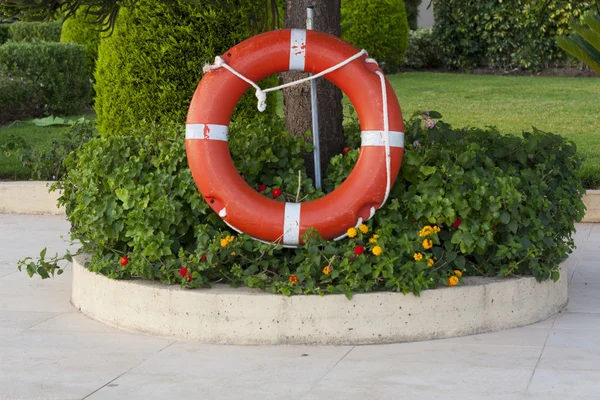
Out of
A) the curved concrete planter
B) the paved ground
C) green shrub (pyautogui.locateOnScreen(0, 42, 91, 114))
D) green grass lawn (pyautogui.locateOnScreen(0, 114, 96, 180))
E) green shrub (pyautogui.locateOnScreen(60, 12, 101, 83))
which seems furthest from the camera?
green shrub (pyautogui.locateOnScreen(60, 12, 101, 83))

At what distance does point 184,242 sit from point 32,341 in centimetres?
80

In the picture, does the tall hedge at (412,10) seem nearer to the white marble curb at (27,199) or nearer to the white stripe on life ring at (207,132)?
the white marble curb at (27,199)

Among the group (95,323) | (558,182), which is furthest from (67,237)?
(558,182)

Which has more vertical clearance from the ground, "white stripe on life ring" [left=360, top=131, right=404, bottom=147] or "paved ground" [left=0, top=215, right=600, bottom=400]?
"white stripe on life ring" [left=360, top=131, right=404, bottom=147]

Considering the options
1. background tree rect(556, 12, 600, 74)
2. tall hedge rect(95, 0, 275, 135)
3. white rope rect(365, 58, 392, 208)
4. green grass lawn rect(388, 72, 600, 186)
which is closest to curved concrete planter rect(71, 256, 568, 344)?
white rope rect(365, 58, 392, 208)

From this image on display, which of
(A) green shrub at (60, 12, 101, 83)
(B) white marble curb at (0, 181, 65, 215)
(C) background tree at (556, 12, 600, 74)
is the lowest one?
(B) white marble curb at (0, 181, 65, 215)

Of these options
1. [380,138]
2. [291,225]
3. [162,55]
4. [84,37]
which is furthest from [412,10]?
[291,225]

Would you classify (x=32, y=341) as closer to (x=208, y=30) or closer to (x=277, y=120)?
(x=277, y=120)

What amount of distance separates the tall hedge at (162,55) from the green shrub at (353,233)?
194cm

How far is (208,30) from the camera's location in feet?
21.4

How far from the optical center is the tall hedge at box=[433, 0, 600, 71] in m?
14.3

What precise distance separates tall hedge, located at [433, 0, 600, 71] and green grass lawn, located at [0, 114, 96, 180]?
6.30 m

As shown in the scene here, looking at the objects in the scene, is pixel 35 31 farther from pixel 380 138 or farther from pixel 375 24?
pixel 380 138

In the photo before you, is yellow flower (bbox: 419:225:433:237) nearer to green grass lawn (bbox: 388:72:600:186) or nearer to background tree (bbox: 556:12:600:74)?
background tree (bbox: 556:12:600:74)
